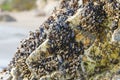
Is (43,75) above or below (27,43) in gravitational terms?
below

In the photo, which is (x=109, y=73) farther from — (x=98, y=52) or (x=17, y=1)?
(x=17, y=1)

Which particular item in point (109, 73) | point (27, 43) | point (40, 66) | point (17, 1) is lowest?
point (109, 73)

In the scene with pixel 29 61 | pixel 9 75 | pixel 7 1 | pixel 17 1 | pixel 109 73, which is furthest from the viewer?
pixel 7 1

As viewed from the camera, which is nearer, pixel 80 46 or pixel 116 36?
pixel 116 36

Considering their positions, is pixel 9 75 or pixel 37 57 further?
pixel 9 75

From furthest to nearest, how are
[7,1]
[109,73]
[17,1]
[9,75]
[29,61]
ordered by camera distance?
[7,1], [17,1], [9,75], [29,61], [109,73]

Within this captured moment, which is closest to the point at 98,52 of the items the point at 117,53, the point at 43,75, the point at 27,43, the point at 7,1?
the point at 117,53

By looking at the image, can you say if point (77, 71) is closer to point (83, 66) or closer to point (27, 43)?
point (83, 66)
